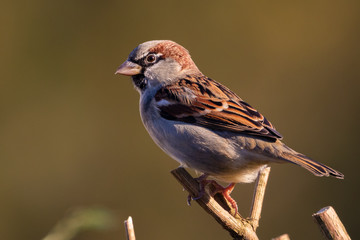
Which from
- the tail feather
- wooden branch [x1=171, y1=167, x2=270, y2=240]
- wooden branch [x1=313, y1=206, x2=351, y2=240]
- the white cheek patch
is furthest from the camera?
the white cheek patch

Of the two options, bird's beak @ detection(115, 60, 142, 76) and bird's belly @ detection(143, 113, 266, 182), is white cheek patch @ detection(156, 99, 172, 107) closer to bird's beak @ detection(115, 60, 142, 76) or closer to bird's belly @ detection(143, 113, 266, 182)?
bird's belly @ detection(143, 113, 266, 182)

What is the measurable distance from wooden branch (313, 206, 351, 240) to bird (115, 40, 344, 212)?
76 cm

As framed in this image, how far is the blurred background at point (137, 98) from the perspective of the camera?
5070 mm

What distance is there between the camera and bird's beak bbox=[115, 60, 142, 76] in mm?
3135

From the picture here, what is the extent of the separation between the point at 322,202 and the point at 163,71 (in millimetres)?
2379

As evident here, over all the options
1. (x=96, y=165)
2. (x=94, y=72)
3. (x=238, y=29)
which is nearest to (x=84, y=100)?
(x=94, y=72)

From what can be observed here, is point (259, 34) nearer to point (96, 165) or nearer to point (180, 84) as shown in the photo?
point (96, 165)

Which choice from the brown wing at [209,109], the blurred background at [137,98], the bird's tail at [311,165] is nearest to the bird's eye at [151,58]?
the brown wing at [209,109]

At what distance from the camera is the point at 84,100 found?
5.40m

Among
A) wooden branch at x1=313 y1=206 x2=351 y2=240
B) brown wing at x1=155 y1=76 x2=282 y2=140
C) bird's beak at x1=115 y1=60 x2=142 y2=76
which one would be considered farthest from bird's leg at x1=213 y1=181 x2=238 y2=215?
wooden branch at x1=313 y1=206 x2=351 y2=240

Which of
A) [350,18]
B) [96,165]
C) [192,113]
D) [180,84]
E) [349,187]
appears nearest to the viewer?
[192,113]

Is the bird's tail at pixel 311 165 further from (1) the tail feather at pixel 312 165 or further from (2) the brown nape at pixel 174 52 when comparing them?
(2) the brown nape at pixel 174 52

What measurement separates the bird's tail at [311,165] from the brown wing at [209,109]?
14cm

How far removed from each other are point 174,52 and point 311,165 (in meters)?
1.18
